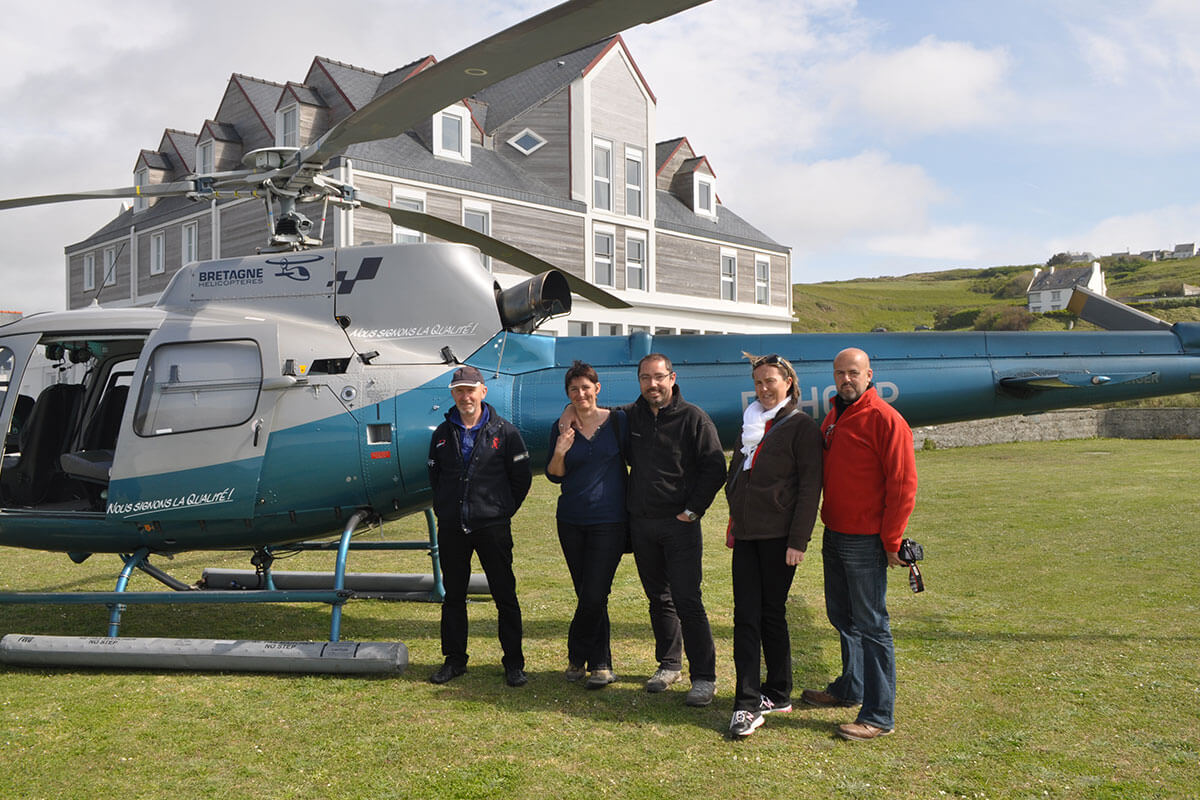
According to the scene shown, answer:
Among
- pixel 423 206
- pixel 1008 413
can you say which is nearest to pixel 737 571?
pixel 1008 413

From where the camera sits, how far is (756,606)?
533 centimetres

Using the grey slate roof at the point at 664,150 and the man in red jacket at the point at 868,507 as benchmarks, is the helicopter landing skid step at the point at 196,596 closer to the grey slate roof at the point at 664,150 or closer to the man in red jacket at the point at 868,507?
the man in red jacket at the point at 868,507

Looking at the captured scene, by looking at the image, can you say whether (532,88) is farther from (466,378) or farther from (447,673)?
(447,673)

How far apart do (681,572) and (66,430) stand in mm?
5678

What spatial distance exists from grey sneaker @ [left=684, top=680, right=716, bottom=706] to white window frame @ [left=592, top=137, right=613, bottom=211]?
69.7ft

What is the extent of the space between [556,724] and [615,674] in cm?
100

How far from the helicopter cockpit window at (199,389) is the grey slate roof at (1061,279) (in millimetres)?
96325

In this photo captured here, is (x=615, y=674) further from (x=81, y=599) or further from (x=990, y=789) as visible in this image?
(x=81, y=599)

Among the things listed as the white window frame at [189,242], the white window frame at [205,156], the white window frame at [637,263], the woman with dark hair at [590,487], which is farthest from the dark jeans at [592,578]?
the white window frame at [205,156]

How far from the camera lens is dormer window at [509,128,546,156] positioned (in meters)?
25.1

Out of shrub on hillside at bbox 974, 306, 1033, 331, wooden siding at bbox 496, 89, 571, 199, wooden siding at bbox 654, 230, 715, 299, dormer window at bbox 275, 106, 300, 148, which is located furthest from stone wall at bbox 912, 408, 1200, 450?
dormer window at bbox 275, 106, 300, 148

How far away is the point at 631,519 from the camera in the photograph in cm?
578

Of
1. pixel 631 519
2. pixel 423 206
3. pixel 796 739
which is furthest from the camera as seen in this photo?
pixel 423 206

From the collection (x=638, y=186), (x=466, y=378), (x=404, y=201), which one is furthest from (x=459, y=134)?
(x=466, y=378)
